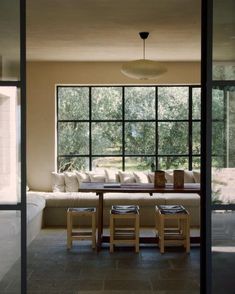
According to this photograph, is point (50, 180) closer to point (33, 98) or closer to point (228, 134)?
point (33, 98)

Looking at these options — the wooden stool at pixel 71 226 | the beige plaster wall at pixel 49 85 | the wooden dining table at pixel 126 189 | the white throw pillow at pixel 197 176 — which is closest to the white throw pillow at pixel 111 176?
the beige plaster wall at pixel 49 85

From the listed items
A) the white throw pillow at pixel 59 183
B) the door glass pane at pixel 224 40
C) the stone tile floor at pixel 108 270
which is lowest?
the stone tile floor at pixel 108 270

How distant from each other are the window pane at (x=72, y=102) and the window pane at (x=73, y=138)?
17 centimetres

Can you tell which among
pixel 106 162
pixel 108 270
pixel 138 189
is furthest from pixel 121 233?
pixel 106 162

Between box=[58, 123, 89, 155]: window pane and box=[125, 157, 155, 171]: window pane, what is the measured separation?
2.65 ft

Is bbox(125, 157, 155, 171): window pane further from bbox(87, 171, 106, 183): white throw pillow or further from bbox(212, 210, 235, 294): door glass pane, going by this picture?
bbox(212, 210, 235, 294): door glass pane

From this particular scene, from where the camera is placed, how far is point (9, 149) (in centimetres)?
368

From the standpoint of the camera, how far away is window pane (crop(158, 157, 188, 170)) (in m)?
9.86

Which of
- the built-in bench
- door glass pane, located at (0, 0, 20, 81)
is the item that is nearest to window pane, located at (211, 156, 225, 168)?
door glass pane, located at (0, 0, 20, 81)

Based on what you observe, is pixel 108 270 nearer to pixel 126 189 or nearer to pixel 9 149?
pixel 126 189

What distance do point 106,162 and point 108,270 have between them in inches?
167

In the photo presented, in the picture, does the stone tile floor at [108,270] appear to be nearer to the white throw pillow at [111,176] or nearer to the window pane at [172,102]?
the white throw pillow at [111,176]

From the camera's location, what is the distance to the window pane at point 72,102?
984 cm

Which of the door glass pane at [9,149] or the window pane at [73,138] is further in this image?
the window pane at [73,138]
